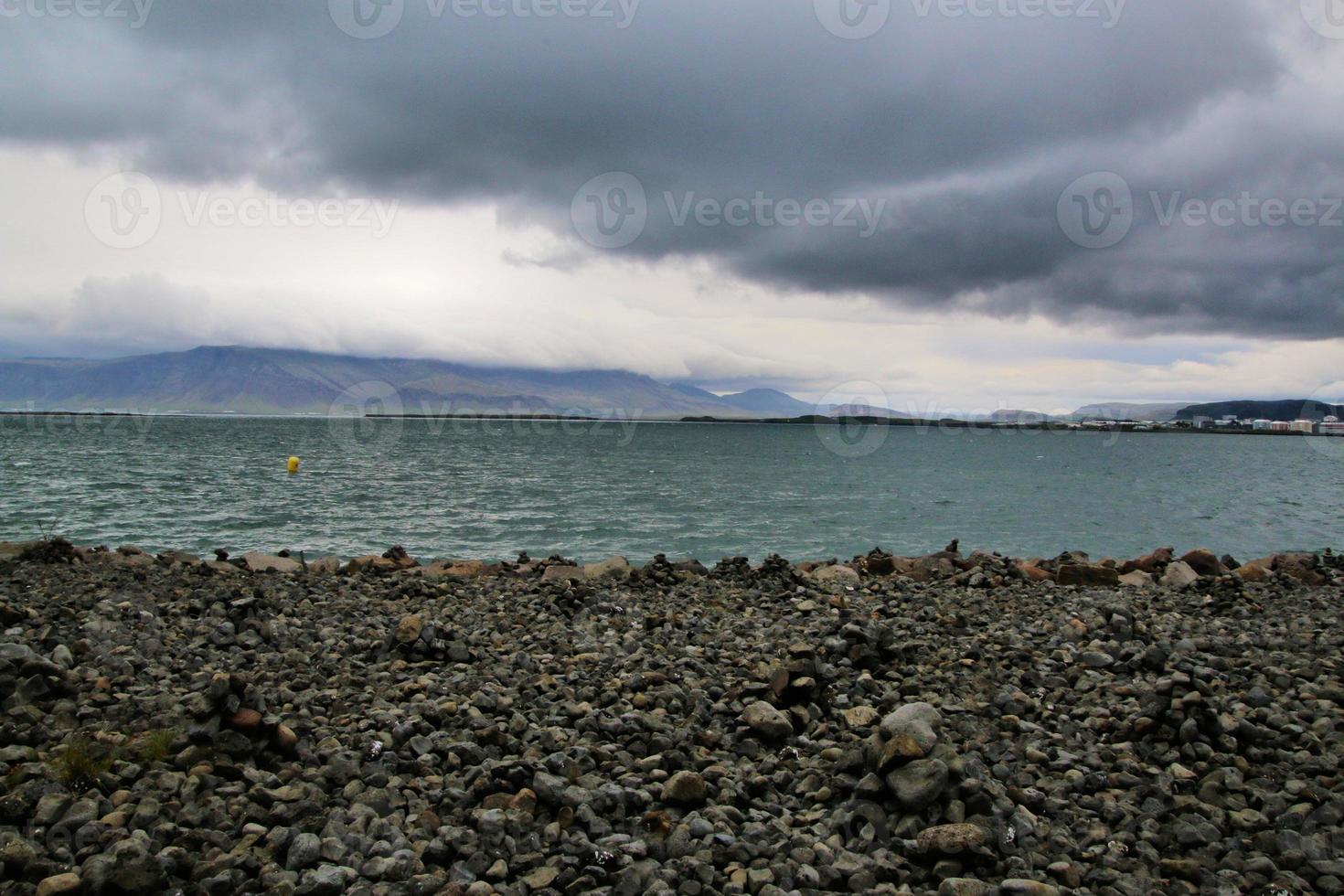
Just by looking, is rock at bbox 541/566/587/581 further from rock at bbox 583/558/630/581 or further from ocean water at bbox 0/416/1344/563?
ocean water at bbox 0/416/1344/563

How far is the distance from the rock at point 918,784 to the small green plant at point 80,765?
5.97 metres

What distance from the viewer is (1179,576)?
1678cm

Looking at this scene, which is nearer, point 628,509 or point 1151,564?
point 1151,564

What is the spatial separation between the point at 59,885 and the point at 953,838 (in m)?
5.59

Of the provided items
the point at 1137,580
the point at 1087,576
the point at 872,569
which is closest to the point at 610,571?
the point at 872,569

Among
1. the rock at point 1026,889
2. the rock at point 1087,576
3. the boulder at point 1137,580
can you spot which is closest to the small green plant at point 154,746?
the rock at point 1026,889

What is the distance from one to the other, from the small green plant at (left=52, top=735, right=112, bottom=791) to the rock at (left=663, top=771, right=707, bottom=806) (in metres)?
4.29

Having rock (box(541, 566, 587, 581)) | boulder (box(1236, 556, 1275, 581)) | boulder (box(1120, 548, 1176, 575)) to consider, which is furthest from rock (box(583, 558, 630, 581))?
boulder (box(1236, 556, 1275, 581))

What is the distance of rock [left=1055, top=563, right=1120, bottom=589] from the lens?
54.6ft

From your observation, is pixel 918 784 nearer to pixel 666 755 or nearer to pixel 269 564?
pixel 666 755

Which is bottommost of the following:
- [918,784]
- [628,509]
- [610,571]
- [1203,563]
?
[628,509]

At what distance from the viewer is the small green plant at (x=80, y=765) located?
585 cm

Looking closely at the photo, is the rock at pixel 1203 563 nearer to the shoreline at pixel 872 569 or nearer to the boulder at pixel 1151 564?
the shoreline at pixel 872 569

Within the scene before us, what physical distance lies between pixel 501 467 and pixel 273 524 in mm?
43553
